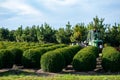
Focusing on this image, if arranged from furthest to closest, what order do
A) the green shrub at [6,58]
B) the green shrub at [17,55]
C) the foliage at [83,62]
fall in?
the green shrub at [17,55] → the green shrub at [6,58] → the foliage at [83,62]

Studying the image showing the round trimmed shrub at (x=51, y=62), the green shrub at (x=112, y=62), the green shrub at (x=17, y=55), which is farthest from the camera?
the green shrub at (x=17, y=55)

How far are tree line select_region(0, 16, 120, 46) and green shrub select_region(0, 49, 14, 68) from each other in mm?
32954

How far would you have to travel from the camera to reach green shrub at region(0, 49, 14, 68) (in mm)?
20484

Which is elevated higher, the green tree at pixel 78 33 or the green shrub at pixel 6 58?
the green tree at pixel 78 33

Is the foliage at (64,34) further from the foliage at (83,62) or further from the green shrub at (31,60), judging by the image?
the foliage at (83,62)

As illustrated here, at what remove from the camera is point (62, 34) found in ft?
199

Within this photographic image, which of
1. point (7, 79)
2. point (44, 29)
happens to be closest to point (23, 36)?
point (44, 29)

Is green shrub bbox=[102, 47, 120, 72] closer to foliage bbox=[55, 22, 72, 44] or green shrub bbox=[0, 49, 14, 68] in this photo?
green shrub bbox=[0, 49, 14, 68]

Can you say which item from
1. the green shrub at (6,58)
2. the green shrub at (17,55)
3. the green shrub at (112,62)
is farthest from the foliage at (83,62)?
the green shrub at (17,55)

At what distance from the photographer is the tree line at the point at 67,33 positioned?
53062 millimetres

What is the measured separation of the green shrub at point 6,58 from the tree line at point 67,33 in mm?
32954

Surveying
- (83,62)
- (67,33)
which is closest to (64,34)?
(67,33)

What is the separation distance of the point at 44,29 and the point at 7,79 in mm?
54320

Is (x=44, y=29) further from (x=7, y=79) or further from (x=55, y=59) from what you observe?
(x=7, y=79)
